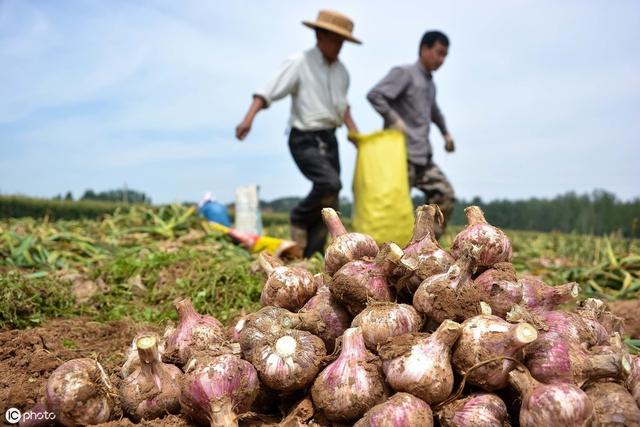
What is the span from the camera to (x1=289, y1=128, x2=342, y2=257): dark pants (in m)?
6.35

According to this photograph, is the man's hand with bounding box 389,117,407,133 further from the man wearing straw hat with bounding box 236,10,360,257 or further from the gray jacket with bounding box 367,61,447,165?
the man wearing straw hat with bounding box 236,10,360,257

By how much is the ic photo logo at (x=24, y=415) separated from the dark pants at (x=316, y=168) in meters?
4.37

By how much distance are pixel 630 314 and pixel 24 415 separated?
427cm

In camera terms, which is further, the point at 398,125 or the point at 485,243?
the point at 398,125

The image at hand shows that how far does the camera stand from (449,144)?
321 inches

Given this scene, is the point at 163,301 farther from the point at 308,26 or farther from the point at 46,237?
the point at 308,26

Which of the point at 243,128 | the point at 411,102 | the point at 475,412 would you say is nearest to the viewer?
the point at 475,412

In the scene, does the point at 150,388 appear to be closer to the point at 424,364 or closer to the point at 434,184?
the point at 424,364

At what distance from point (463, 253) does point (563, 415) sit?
0.71 m

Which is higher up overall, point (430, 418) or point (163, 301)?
point (430, 418)

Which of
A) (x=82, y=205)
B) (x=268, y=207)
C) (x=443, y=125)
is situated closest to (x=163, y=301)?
(x=443, y=125)

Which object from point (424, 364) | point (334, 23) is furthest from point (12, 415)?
point (334, 23)

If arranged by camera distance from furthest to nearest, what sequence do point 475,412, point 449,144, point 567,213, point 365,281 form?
point 567,213
point 449,144
point 365,281
point 475,412

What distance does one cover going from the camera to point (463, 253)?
7.33ft
